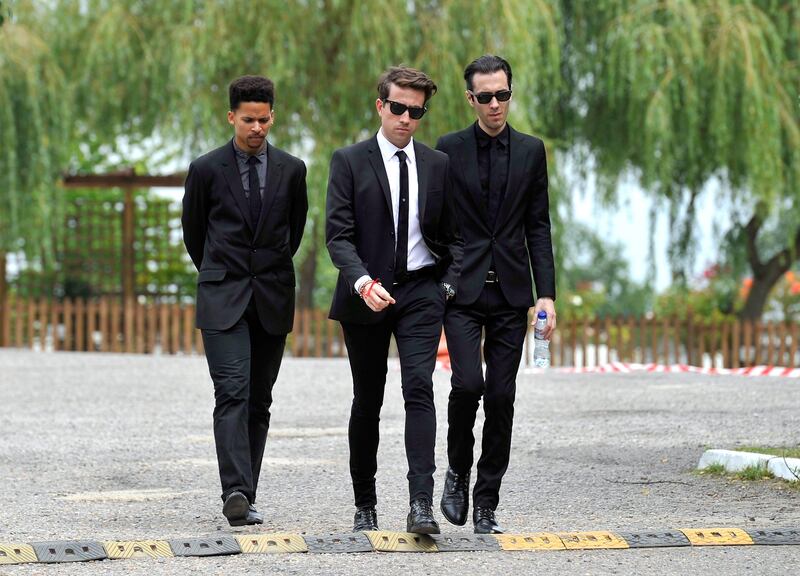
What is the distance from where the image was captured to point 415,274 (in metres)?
6.42

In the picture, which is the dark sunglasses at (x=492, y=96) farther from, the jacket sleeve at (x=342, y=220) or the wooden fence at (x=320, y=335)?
the wooden fence at (x=320, y=335)

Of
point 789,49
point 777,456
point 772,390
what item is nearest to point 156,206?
point 789,49

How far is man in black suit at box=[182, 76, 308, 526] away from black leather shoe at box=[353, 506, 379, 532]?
1.87 ft

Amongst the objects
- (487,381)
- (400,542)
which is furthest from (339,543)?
(487,381)

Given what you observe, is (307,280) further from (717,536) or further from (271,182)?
(717,536)

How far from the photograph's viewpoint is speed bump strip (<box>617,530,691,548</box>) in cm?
634

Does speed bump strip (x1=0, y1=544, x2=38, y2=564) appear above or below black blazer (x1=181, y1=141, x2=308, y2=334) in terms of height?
below

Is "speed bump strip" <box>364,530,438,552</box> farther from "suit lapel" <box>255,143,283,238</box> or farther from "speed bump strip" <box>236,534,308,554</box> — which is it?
"suit lapel" <box>255,143,283,238</box>

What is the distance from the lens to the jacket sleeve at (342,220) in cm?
629

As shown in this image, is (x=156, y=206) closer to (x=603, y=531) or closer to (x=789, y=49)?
(x=789, y=49)

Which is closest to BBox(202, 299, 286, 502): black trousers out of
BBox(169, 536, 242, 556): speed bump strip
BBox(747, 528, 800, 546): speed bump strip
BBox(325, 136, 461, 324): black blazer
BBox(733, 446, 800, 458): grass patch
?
BBox(169, 536, 242, 556): speed bump strip

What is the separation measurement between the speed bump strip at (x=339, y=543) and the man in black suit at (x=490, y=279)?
0.42 m

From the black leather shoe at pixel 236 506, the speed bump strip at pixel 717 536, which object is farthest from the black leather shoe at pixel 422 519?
the speed bump strip at pixel 717 536

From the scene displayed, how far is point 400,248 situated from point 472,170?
1.80 feet
